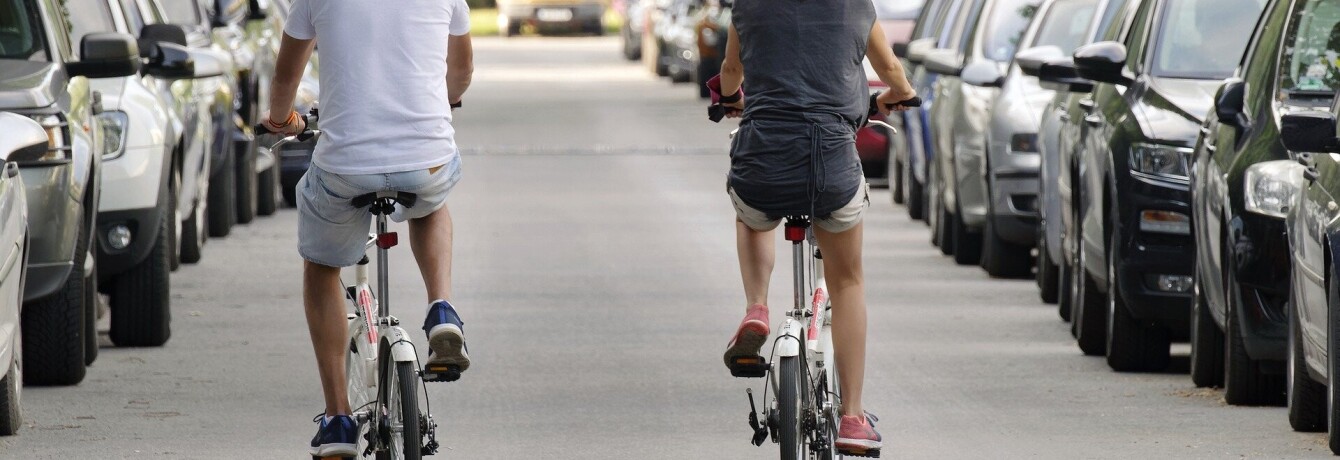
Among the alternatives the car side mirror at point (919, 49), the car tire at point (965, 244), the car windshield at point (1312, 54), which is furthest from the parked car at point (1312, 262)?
the car side mirror at point (919, 49)

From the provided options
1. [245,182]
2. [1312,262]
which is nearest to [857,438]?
[1312,262]

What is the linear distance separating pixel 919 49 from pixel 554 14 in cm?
4180

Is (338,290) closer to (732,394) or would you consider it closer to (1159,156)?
(732,394)

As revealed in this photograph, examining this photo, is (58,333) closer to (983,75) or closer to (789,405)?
(789,405)

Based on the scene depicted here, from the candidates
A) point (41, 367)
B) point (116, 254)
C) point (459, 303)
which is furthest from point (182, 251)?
point (41, 367)

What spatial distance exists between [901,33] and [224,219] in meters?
8.91

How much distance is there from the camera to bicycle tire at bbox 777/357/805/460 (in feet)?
22.9

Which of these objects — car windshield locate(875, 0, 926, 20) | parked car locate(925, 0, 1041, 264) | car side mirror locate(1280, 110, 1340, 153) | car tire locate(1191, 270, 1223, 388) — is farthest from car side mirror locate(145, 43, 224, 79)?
car windshield locate(875, 0, 926, 20)

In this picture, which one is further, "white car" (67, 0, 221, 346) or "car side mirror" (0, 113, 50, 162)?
"white car" (67, 0, 221, 346)

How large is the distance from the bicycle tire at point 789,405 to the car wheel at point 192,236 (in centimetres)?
868

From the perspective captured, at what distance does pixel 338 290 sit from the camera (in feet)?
23.9

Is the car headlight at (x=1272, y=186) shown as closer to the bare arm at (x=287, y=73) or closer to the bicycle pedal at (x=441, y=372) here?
the bicycle pedal at (x=441, y=372)

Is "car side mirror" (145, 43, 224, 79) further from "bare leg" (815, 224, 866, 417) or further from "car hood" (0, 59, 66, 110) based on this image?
"bare leg" (815, 224, 866, 417)

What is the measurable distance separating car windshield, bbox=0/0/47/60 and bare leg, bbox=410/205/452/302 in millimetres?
3944
